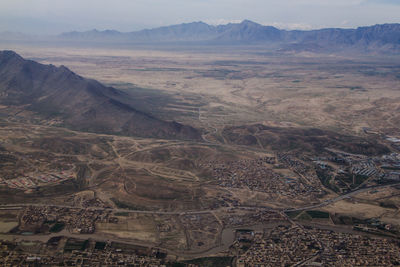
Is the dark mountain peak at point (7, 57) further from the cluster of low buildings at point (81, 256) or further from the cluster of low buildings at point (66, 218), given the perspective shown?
the cluster of low buildings at point (81, 256)

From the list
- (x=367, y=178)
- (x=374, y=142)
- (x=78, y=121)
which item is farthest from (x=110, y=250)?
(x=374, y=142)

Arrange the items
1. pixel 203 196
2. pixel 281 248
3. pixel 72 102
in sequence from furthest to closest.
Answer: pixel 72 102
pixel 203 196
pixel 281 248

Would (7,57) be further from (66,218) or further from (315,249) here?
(315,249)

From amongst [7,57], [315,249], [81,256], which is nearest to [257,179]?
[315,249]

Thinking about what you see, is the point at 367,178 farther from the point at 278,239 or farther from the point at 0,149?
the point at 0,149

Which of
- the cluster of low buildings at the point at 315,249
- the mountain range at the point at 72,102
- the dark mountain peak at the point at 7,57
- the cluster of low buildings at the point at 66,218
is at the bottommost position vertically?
the cluster of low buildings at the point at 315,249

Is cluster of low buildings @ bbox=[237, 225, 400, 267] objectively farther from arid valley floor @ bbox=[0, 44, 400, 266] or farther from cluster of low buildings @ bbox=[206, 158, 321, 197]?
cluster of low buildings @ bbox=[206, 158, 321, 197]

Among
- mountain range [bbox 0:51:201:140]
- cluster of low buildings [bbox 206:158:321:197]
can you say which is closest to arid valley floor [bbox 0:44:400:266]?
cluster of low buildings [bbox 206:158:321:197]

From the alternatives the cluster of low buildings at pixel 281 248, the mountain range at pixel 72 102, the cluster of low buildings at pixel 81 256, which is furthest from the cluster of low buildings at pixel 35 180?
the cluster of low buildings at pixel 281 248
